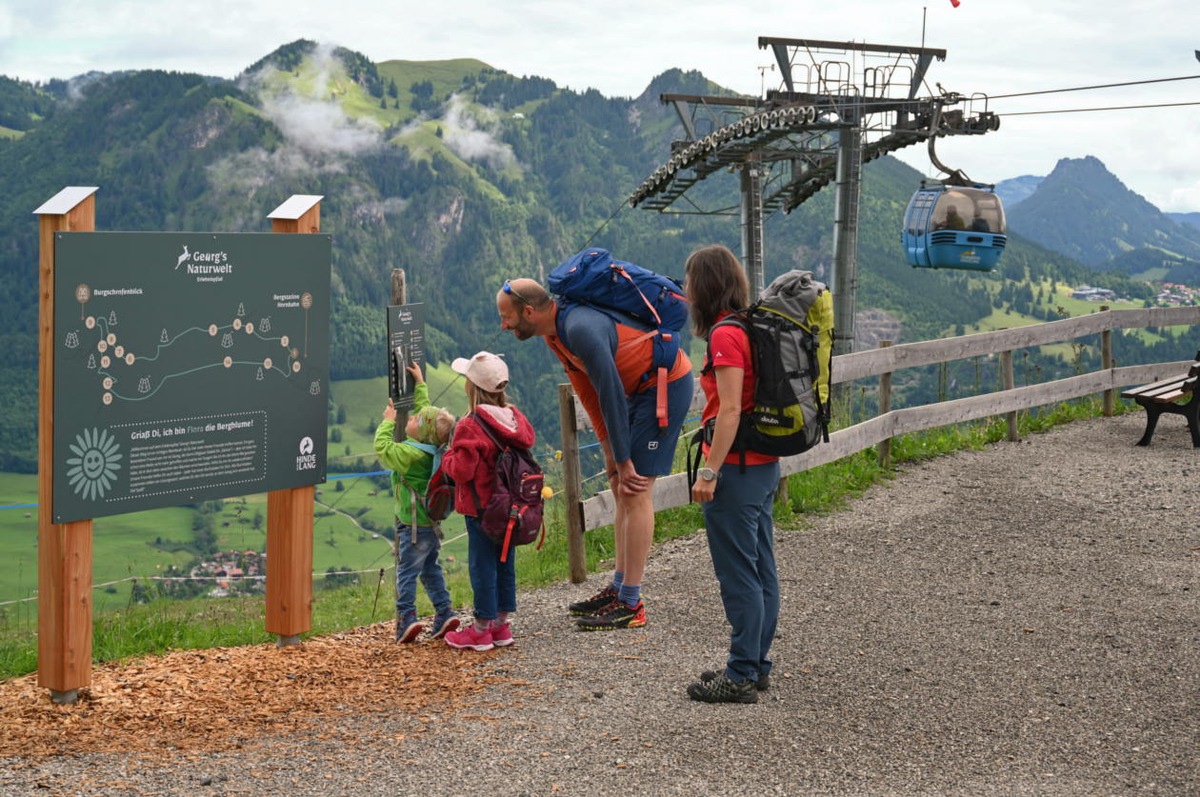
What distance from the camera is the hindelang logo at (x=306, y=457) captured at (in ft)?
19.0

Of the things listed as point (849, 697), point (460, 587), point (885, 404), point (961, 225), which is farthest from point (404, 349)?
point (961, 225)

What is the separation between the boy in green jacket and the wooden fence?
1.25 meters

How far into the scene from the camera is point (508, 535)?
215 inches

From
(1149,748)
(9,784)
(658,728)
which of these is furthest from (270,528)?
(1149,748)

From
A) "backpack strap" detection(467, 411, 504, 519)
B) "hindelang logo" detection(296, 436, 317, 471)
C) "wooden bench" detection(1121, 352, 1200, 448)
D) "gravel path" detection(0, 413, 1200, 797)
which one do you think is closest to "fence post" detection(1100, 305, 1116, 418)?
"wooden bench" detection(1121, 352, 1200, 448)

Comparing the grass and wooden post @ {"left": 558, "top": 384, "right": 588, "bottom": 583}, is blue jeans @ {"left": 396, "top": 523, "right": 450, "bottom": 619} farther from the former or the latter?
wooden post @ {"left": 558, "top": 384, "right": 588, "bottom": 583}

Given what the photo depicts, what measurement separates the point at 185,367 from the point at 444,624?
1770mm

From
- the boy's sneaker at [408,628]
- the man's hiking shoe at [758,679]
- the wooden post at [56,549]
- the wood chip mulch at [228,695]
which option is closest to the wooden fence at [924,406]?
the boy's sneaker at [408,628]

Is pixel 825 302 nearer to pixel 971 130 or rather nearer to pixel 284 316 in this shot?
pixel 284 316

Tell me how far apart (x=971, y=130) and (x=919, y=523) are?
10905 millimetres

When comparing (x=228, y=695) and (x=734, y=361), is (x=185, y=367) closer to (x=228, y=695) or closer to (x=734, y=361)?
(x=228, y=695)

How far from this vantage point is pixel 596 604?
6121 mm

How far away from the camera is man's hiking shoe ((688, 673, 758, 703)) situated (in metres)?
4.79

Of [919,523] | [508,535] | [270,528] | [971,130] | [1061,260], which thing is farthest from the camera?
[1061,260]
